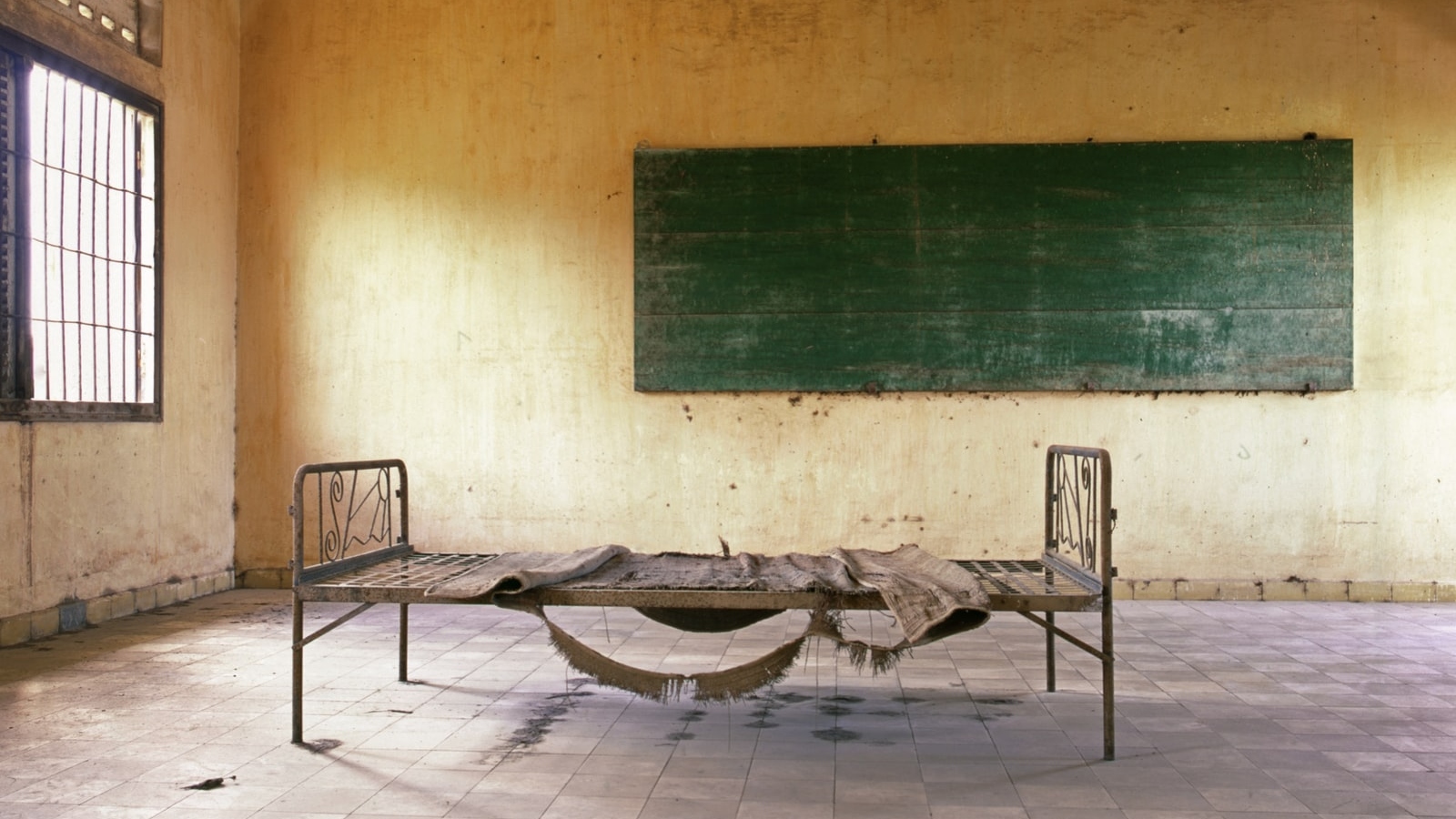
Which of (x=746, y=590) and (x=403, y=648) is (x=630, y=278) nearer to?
(x=403, y=648)

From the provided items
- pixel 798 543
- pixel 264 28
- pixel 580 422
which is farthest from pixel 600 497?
pixel 264 28

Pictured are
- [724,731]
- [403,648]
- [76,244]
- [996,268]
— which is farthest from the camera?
[996,268]

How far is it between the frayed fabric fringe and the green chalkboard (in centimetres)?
299

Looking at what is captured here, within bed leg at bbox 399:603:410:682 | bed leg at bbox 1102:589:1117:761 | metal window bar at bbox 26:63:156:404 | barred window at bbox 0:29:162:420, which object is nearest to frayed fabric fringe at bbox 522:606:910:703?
bed leg at bbox 1102:589:1117:761

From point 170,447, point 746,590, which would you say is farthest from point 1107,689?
point 170,447

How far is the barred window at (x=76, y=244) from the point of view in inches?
195

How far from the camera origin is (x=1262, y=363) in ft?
19.9

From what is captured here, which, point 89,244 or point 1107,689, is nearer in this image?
point 1107,689

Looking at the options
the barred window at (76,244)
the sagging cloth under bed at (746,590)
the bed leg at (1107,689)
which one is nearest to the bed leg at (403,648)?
the sagging cloth under bed at (746,590)

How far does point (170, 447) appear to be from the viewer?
5.96 metres

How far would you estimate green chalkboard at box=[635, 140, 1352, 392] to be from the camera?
6086 millimetres

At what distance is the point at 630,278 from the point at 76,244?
2.91m

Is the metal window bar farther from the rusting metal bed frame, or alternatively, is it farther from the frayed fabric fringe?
the frayed fabric fringe

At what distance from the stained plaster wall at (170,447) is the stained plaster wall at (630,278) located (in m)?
0.19
